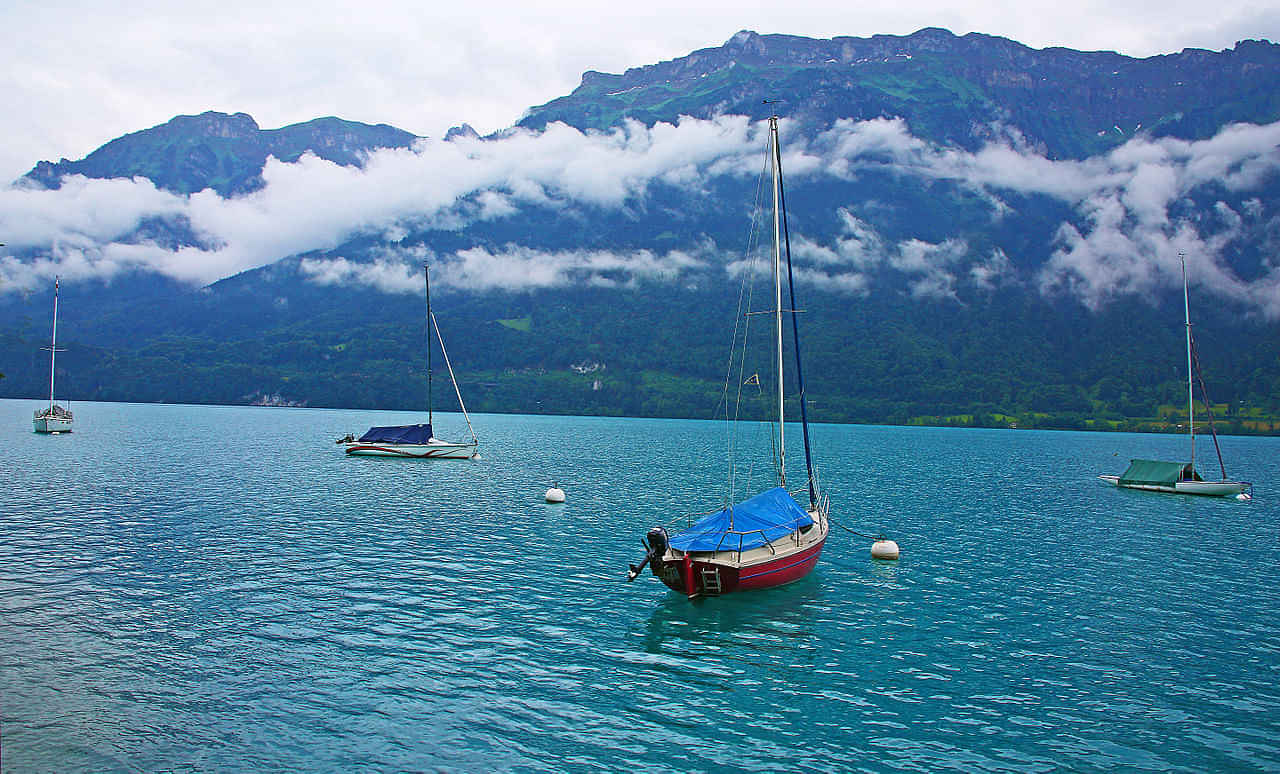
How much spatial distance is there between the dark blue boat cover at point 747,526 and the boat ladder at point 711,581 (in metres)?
1.47

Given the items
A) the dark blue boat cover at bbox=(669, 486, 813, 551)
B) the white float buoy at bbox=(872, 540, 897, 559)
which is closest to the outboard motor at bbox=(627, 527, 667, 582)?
the dark blue boat cover at bbox=(669, 486, 813, 551)

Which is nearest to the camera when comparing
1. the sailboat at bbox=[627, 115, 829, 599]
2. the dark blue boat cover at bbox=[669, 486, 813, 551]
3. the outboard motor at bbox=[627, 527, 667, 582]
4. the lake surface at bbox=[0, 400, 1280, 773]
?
the lake surface at bbox=[0, 400, 1280, 773]

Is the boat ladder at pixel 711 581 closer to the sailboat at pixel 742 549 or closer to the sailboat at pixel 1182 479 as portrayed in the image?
the sailboat at pixel 742 549

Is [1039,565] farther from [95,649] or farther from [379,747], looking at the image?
[95,649]

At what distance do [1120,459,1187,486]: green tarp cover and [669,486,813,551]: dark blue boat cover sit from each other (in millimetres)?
74872

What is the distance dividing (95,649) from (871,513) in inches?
2219

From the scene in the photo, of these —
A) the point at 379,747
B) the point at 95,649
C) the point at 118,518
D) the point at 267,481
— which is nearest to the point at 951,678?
the point at 379,747

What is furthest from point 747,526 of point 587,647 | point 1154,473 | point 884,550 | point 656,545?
point 1154,473

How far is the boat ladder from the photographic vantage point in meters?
33.0

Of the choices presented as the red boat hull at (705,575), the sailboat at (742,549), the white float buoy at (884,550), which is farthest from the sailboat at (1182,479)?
the red boat hull at (705,575)

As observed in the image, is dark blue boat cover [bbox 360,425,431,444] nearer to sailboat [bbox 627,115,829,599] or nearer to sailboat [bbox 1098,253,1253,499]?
sailboat [bbox 627,115,829,599]

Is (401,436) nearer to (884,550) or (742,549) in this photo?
(884,550)

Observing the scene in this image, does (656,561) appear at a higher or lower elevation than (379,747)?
higher

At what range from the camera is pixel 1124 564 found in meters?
47.4
